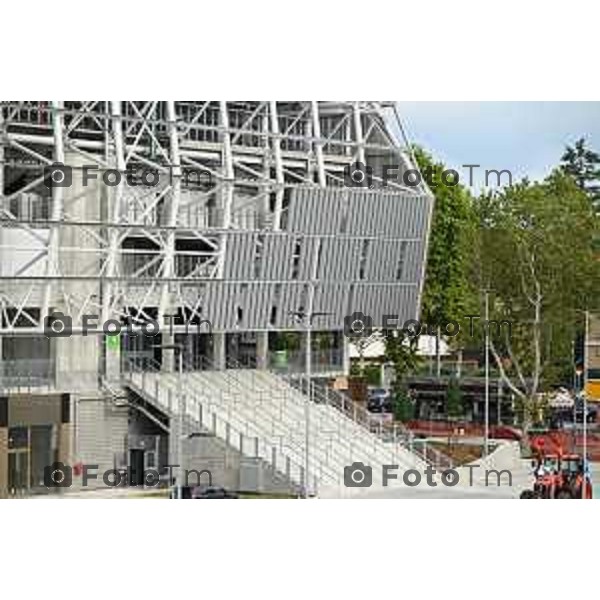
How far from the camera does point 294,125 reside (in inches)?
728

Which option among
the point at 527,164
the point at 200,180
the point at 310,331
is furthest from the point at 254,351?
the point at 527,164

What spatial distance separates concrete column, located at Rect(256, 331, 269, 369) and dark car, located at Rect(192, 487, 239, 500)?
1.46 m

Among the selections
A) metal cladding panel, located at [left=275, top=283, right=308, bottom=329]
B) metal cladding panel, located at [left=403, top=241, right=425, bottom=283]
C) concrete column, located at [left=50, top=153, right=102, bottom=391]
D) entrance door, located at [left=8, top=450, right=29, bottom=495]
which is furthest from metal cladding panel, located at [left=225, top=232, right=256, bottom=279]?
entrance door, located at [left=8, top=450, right=29, bottom=495]

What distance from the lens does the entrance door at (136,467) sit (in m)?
17.9

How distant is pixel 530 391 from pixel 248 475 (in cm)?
304

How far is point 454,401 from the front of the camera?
1836 cm

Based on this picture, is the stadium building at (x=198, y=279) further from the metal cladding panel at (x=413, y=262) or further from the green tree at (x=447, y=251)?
the green tree at (x=447, y=251)

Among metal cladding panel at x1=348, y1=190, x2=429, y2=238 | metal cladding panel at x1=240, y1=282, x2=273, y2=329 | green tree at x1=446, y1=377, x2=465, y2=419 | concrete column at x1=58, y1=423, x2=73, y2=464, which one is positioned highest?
metal cladding panel at x1=348, y1=190, x2=429, y2=238

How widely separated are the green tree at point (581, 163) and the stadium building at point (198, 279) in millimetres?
1524

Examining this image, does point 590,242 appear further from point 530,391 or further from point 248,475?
point 248,475

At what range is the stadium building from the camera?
699 inches

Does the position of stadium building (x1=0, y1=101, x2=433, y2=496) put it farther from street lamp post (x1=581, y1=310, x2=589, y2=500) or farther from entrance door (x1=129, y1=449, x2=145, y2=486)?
street lamp post (x1=581, y1=310, x2=589, y2=500)

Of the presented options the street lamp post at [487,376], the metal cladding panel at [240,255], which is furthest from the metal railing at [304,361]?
the street lamp post at [487,376]

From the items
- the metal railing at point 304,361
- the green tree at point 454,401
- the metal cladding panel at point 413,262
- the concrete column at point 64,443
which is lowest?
the concrete column at point 64,443
